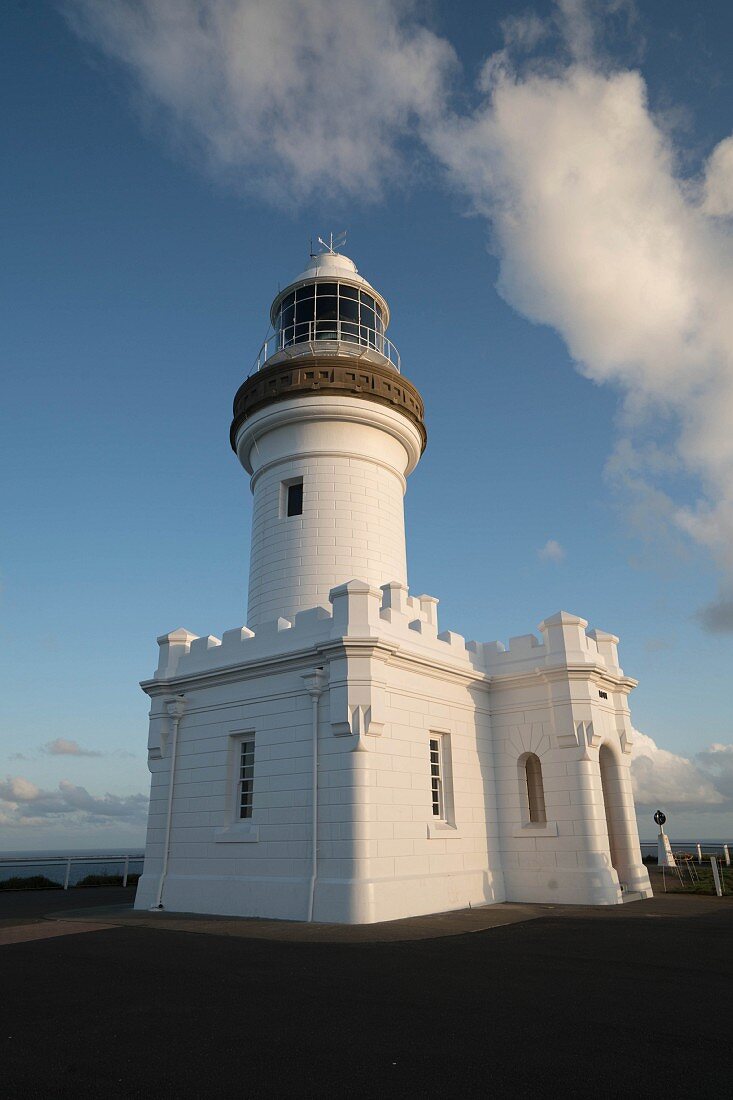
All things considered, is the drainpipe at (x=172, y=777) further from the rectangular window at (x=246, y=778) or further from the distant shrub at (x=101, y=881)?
the distant shrub at (x=101, y=881)

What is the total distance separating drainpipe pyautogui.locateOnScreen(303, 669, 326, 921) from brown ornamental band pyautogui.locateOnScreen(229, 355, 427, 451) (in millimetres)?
7930

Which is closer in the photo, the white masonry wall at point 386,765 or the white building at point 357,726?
the white masonry wall at point 386,765

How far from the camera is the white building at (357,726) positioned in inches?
510

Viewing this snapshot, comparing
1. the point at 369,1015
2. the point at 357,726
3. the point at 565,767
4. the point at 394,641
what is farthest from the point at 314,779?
the point at 369,1015

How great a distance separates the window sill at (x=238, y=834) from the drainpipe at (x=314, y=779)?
155cm

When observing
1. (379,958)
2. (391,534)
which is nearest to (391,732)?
(379,958)

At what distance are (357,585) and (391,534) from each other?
5.30 m

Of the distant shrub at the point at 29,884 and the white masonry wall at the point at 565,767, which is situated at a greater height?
the white masonry wall at the point at 565,767

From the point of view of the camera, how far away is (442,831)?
46.8 feet

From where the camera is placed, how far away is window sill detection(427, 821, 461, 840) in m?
13.9

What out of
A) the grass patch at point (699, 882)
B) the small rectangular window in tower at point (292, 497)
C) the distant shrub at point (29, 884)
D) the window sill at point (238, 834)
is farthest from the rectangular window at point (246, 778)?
the distant shrub at point (29, 884)

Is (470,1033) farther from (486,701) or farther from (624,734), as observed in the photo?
(624,734)

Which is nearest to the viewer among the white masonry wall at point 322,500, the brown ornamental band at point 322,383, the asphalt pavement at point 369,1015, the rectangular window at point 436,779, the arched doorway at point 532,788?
the asphalt pavement at point 369,1015

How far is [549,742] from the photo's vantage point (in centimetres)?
1573
